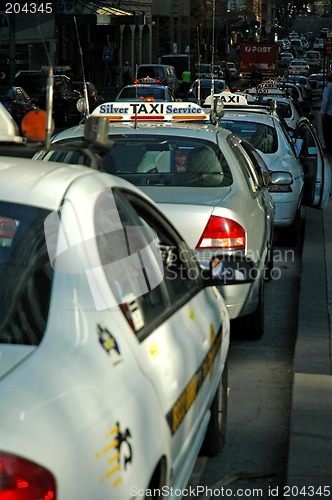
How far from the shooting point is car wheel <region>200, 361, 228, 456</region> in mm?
5281

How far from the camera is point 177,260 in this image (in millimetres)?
4578

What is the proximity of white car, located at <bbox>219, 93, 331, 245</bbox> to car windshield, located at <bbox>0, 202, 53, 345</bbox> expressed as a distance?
868cm

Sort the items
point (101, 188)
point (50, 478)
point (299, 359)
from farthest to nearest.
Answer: point (299, 359) → point (101, 188) → point (50, 478)

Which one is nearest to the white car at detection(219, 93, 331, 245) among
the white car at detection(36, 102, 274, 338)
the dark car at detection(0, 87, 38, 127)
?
the white car at detection(36, 102, 274, 338)

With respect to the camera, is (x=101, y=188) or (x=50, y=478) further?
(x=101, y=188)

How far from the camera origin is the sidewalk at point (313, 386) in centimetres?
519

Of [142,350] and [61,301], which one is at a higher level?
[61,301]

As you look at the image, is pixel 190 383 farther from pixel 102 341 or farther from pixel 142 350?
pixel 102 341

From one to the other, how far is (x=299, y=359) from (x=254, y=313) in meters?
0.84

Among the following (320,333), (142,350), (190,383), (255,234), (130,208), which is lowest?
(320,333)

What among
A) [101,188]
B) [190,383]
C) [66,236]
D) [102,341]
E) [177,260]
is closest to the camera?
[102,341]

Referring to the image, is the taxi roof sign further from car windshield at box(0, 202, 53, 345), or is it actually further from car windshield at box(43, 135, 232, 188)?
car windshield at box(0, 202, 53, 345)

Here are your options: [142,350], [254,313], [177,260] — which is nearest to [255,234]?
[254,313]

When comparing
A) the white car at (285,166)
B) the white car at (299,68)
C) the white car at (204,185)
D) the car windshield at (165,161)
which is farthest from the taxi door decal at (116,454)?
the white car at (299,68)
